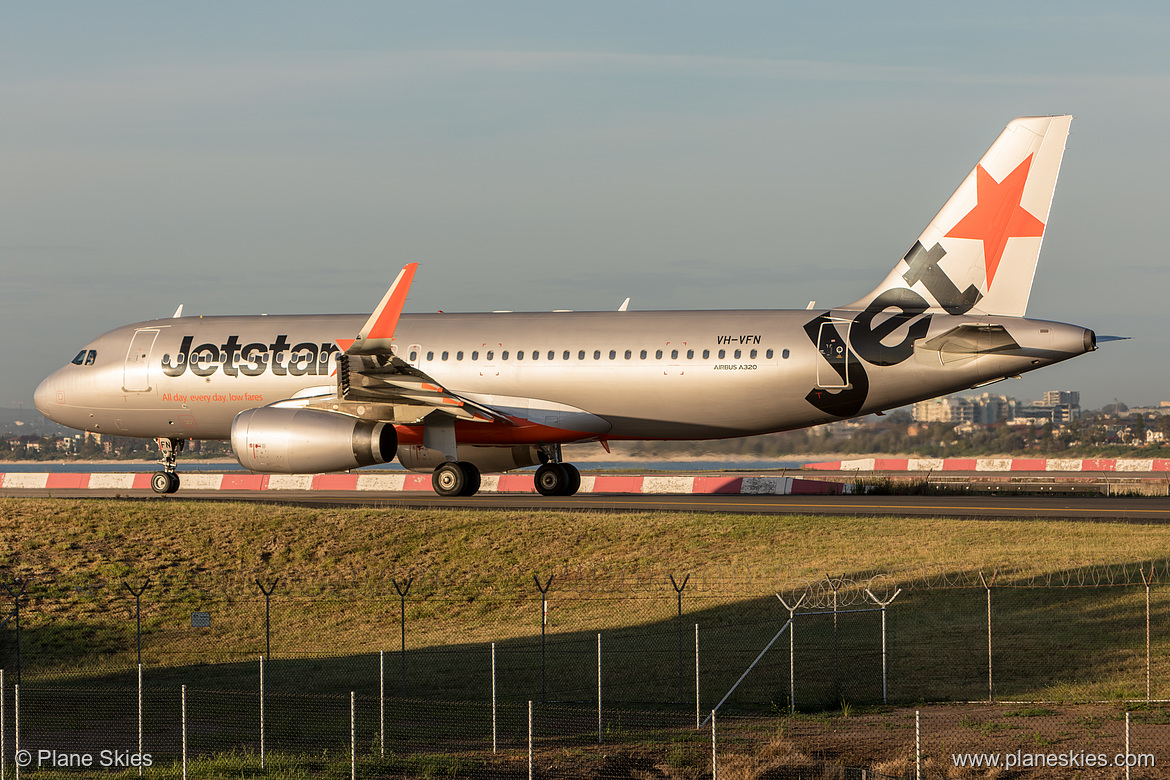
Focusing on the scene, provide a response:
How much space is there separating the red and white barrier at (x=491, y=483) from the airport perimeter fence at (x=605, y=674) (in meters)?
13.3

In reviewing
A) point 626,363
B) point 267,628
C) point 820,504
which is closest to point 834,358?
point 626,363

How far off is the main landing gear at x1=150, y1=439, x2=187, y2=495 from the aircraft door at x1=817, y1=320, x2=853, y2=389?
1890 centimetres

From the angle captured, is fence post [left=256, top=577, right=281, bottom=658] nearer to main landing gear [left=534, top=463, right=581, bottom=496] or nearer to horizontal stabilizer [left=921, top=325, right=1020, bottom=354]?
main landing gear [left=534, top=463, right=581, bottom=496]

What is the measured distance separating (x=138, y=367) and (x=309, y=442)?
8.74 metres

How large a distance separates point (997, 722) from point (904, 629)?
222 inches

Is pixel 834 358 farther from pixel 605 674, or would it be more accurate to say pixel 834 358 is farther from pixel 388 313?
pixel 605 674

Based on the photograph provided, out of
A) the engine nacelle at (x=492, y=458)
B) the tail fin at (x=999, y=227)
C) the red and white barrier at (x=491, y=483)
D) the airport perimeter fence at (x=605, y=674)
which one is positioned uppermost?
the tail fin at (x=999, y=227)

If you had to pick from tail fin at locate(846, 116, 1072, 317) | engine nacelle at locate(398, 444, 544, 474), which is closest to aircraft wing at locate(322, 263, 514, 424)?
engine nacelle at locate(398, 444, 544, 474)

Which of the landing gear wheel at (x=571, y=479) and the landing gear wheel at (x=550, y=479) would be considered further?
the landing gear wheel at (x=571, y=479)

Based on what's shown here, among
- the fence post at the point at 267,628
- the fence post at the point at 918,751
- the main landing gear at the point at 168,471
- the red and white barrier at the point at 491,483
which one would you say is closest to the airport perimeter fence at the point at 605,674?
the fence post at the point at 918,751

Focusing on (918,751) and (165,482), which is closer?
(918,751)

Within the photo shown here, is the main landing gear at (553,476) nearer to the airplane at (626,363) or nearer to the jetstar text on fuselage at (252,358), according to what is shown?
the airplane at (626,363)

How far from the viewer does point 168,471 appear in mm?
36781

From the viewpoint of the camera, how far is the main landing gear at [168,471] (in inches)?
1430
